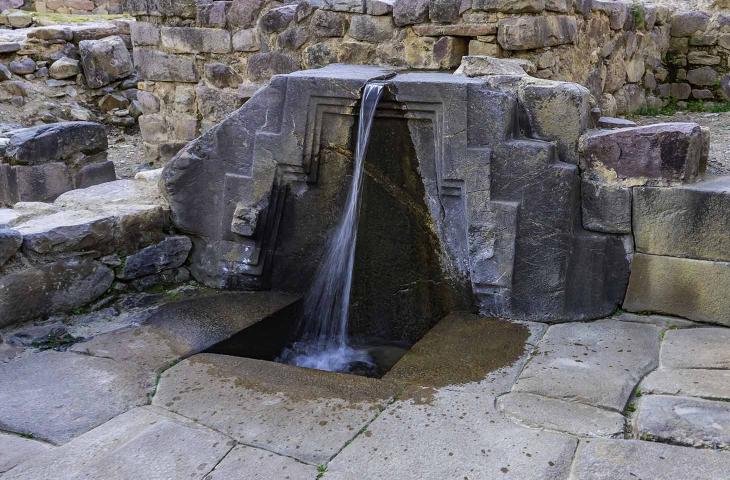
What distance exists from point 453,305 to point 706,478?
184cm

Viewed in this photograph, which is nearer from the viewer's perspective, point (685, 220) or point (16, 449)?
point (16, 449)

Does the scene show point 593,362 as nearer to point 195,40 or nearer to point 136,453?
point 136,453

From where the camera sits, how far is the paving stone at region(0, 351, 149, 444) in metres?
2.93

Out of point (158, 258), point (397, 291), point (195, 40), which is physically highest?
point (195, 40)

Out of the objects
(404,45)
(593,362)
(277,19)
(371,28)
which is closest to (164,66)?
(277,19)

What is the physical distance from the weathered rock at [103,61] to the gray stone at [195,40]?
360 cm

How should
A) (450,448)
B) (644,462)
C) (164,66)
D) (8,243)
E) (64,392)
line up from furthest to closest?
(164,66)
(8,243)
(64,392)
(450,448)
(644,462)

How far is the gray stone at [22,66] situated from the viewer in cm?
970

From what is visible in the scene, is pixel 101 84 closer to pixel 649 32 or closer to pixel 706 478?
pixel 649 32

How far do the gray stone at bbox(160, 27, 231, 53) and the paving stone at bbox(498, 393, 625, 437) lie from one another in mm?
4574

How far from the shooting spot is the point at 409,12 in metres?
5.42

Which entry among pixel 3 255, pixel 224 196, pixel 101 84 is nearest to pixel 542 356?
pixel 224 196

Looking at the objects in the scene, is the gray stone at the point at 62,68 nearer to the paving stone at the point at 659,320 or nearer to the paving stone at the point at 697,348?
the paving stone at the point at 659,320

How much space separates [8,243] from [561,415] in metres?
2.69
